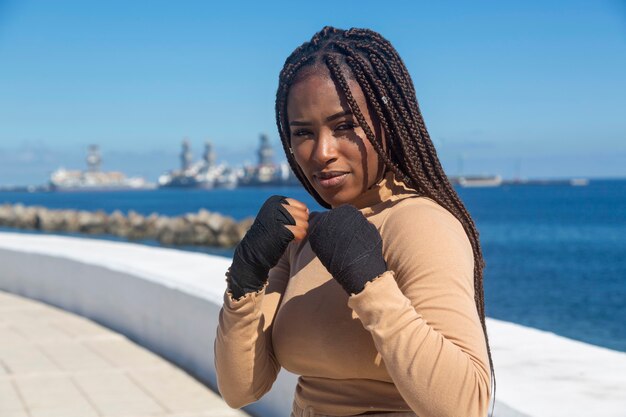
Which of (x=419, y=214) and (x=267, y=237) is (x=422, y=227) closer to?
(x=419, y=214)

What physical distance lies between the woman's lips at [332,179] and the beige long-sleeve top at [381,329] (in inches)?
2.7

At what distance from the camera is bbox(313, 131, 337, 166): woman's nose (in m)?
1.63

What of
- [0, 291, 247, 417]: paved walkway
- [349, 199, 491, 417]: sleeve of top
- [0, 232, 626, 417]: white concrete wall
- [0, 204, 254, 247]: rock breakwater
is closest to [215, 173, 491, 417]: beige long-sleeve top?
[349, 199, 491, 417]: sleeve of top

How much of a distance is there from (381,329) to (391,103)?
1.52 feet

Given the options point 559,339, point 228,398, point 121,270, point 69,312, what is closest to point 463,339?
point 228,398

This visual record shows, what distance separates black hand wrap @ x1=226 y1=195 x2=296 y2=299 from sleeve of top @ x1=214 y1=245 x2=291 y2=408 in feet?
0.12

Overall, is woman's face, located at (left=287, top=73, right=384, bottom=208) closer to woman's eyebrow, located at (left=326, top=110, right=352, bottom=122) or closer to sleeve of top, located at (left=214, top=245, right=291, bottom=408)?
woman's eyebrow, located at (left=326, top=110, right=352, bottom=122)

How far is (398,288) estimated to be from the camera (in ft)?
4.75

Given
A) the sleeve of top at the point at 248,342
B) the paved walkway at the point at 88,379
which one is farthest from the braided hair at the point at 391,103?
the paved walkway at the point at 88,379

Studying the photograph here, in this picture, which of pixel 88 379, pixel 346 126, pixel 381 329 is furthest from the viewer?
pixel 88 379

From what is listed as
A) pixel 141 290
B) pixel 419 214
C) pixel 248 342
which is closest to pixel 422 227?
pixel 419 214

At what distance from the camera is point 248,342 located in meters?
1.75

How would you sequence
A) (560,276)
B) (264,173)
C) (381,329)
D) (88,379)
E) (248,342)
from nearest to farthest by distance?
1. (381,329)
2. (248,342)
3. (88,379)
4. (560,276)
5. (264,173)

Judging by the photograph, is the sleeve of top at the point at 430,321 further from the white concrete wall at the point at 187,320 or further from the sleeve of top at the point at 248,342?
the white concrete wall at the point at 187,320
